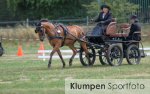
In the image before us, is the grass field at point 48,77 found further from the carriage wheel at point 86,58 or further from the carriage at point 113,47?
the carriage wheel at point 86,58

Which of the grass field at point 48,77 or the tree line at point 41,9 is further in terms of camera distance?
the tree line at point 41,9

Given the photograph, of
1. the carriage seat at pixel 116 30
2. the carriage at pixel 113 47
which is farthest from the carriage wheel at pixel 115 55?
the carriage seat at pixel 116 30

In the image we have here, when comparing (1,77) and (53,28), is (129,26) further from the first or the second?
(1,77)

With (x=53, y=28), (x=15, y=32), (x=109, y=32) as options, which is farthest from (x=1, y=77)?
(x=15, y=32)

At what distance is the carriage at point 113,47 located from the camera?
898 inches

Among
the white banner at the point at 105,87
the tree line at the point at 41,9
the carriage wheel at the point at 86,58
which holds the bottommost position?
the tree line at the point at 41,9

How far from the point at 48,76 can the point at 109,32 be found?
4.77 metres

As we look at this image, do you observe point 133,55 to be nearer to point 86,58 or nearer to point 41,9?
point 86,58

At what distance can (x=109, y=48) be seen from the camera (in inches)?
891

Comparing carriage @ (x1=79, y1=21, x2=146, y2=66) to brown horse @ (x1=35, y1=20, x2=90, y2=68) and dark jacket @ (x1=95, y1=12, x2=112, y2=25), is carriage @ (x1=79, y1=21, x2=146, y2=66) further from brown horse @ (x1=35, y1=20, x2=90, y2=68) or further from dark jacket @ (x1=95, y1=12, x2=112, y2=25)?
brown horse @ (x1=35, y1=20, x2=90, y2=68)

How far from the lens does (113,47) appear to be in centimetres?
2286

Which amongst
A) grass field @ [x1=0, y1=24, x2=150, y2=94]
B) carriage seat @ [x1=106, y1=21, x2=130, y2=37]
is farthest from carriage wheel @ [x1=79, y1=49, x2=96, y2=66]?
carriage seat @ [x1=106, y1=21, x2=130, y2=37]

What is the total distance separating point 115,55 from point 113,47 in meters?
0.31

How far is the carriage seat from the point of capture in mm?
22688
